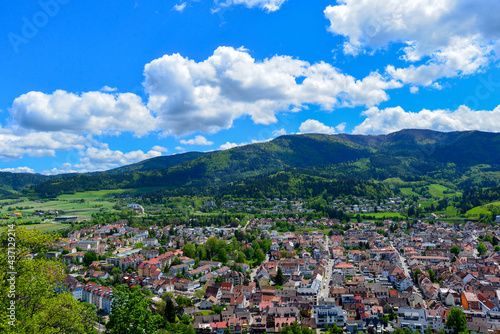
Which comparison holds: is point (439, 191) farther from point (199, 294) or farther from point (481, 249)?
point (199, 294)

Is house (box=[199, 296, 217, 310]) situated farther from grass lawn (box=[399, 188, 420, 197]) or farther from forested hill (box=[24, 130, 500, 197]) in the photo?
grass lawn (box=[399, 188, 420, 197])

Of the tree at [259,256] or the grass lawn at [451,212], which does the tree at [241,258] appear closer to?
the tree at [259,256]

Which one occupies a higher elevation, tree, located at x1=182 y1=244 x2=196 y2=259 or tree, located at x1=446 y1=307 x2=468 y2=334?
tree, located at x1=182 y1=244 x2=196 y2=259

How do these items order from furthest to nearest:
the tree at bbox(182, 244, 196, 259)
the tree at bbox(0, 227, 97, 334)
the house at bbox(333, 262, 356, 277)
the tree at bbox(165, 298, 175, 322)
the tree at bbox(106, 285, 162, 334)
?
1. the tree at bbox(182, 244, 196, 259)
2. the house at bbox(333, 262, 356, 277)
3. the tree at bbox(165, 298, 175, 322)
4. the tree at bbox(106, 285, 162, 334)
5. the tree at bbox(0, 227, 97, 334)

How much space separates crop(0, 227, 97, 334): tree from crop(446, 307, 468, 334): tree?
85.4ft

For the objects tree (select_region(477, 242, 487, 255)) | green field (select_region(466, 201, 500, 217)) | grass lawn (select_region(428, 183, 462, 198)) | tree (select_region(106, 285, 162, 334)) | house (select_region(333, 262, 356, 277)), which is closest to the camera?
tree (select_region(106, 285, 162, 334))

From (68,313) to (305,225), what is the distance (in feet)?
226

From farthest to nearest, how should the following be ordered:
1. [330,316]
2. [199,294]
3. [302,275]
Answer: [302,275]
[199,294]
[330,316]

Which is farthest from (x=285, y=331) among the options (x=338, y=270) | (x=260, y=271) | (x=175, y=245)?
(x=175, y=245)

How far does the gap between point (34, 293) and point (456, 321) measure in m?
27.7

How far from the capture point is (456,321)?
82.3 feet

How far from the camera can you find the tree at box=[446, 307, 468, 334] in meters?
24.8

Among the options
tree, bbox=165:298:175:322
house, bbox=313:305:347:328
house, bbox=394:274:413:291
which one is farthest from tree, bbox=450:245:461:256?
tree, bbox=165:298:175:322

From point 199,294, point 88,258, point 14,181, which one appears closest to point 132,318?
point 199,294
